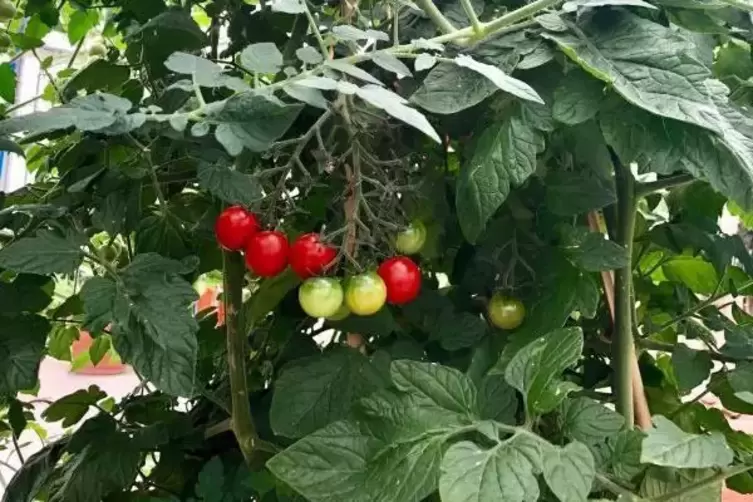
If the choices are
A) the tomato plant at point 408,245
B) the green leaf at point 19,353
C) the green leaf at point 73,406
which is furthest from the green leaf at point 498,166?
the green leaf at point 73,406

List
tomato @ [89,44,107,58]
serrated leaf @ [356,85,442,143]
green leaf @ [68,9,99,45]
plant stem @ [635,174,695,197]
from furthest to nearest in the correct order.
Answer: tomato @ [89,44,107,58] < green leaf @ [68,9,99,45] < plant stem @ [635,174,695,197] < serrated leaf @ [356,85,442,143]

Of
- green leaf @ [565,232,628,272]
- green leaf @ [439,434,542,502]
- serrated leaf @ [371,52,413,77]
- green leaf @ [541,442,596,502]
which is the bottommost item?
green leaf @ [541,442,596,502]

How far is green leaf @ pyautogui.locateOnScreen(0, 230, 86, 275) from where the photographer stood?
52cm

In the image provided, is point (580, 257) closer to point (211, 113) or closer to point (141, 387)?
point (211, 113)

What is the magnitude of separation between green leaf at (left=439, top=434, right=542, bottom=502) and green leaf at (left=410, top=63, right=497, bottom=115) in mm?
200

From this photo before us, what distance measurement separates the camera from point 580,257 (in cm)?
55

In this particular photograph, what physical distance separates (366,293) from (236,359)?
0.62 feet

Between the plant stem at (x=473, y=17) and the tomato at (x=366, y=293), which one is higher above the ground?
the plant stem at (x=473, y=17)

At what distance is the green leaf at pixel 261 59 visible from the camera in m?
0.48

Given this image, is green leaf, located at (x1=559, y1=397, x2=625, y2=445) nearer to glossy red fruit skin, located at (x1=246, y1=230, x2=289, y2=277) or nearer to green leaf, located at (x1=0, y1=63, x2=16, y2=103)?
glossy red fruit skin, located at (x1=246, y1=230, x2=289, y2=277)

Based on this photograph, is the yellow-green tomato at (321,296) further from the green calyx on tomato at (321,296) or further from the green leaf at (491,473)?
the green leaf at (491,473)

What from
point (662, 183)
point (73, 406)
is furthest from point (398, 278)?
point (73, 406)

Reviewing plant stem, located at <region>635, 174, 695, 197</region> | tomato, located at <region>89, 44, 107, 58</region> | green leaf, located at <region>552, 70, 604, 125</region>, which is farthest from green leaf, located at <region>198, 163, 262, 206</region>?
tomato, located at <region>89, 44, 107, 58</region>

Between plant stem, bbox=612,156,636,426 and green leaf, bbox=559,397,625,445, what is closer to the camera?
green leaf, bbox=559,397,625,445
